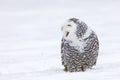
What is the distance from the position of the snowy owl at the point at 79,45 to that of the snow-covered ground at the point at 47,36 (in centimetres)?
16

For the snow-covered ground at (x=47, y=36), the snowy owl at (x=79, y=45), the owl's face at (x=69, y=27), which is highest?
the owl's face at (x=69, y=27)

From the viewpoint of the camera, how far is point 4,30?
2234 cm

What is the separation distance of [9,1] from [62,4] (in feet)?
8.37

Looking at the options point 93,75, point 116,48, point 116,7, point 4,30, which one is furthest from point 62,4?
point 93,75

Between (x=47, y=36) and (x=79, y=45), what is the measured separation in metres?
8.60

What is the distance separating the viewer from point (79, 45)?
1029 cm

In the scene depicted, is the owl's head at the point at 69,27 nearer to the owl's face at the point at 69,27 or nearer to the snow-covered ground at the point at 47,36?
the owl's face at the point at 69,27

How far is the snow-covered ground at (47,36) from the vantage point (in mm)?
9945

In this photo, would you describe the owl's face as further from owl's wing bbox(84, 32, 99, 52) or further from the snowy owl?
owl's wing bbox(84, 32, 99, 52)

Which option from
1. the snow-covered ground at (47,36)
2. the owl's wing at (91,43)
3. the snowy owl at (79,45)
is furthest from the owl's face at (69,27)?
the snow-covered ground at (47,36)

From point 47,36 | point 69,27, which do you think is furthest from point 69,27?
point 47,36

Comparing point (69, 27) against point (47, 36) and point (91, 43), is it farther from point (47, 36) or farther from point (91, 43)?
point (47, 36)

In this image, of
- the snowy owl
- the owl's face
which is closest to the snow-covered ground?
the snowy owl

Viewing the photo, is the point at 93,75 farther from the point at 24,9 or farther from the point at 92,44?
the point at 24,9
